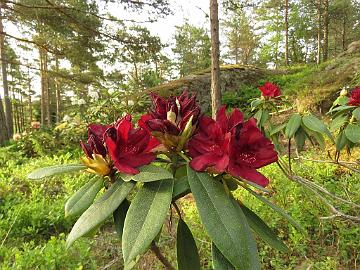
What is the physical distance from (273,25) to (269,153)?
20.2 metres

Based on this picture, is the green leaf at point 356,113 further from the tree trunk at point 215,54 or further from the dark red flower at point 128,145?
the tree trunk at point 215,54

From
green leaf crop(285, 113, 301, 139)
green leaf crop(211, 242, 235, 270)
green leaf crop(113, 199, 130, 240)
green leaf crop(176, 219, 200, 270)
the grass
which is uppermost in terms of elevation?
green leaf crop(285, 113, 301, 139)

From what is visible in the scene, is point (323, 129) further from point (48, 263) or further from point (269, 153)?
point (48, 263)

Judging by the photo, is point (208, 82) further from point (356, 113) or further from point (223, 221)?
point (223, 221)

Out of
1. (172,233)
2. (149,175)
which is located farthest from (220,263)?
(172,233)

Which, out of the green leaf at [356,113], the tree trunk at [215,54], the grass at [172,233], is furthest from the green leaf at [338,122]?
the tree trunk at [215,54]

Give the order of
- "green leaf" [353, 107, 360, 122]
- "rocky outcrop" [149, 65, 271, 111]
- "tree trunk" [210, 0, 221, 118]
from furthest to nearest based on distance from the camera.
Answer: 1. "rocky outcrop" [149, 65, 271, 111]
2. "tree trunk" [210, 0, 221, 118]
3. "green leaf" [353, 107, 360, 122]

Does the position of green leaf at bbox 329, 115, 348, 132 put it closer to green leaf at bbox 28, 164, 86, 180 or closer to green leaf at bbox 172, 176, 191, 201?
green leaf at bbox 172, 176, 191, 201

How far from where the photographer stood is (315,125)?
160cm

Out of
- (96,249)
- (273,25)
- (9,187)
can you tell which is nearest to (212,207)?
(96,249)

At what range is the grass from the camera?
2.36m

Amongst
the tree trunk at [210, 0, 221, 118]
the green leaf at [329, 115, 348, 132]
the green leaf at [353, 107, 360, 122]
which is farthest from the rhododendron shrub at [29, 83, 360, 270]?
the tree trunk at [210, 0, 221, 118]

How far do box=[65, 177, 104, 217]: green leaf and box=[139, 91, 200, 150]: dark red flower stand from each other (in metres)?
0.18

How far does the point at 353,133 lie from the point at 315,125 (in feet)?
1.16
